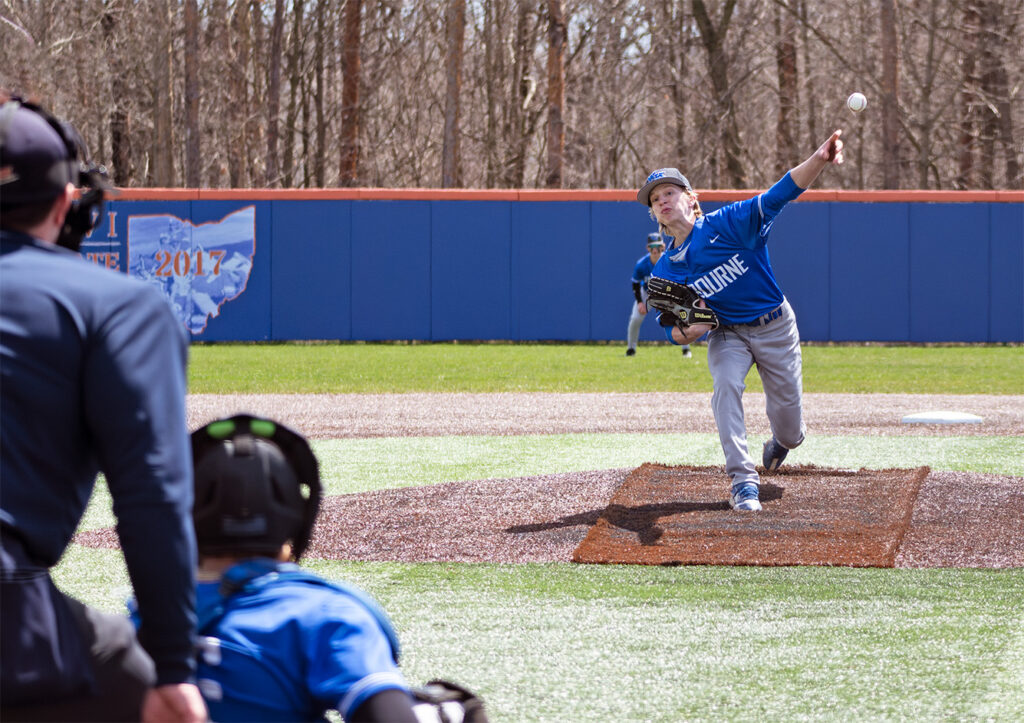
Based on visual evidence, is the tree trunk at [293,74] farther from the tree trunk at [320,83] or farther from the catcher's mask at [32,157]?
the catcher's mask at [32,157]

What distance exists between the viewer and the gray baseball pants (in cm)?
692

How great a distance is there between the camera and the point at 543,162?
4200 centimetres

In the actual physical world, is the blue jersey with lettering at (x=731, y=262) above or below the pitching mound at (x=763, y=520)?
above

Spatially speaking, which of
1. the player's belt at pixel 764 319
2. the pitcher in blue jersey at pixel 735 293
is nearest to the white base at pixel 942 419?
the pitcher in blue jersey at pixel 735 293

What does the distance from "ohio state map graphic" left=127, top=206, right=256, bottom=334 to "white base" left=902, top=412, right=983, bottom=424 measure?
583 inches

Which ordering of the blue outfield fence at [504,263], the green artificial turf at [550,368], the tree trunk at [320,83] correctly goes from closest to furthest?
1. the green artificial turf at [550,368]
2. the blue outfield fence at [504,263]
3. the tree trunk at [320,83]

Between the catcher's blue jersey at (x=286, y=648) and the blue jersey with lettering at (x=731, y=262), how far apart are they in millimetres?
5106

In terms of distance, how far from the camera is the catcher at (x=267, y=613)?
205cm

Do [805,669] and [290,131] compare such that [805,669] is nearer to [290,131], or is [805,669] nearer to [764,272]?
[764,272]

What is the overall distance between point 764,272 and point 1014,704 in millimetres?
3728

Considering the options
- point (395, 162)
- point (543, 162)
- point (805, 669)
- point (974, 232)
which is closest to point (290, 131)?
point (395, 162)

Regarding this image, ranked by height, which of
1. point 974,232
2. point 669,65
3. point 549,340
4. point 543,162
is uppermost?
point 669,65

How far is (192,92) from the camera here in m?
32.6

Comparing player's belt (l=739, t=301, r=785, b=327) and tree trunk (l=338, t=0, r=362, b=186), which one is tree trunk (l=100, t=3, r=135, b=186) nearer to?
tree trunk (l=338, t=0, r=362, b=186)
